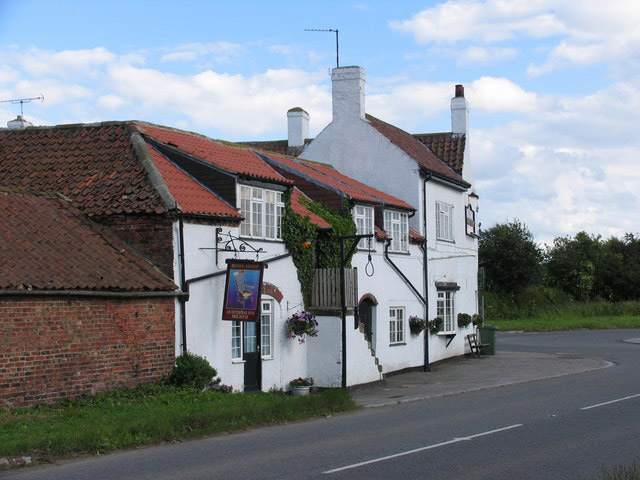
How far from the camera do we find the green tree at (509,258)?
61.4m

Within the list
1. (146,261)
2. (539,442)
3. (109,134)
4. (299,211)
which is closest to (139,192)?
(146,261)

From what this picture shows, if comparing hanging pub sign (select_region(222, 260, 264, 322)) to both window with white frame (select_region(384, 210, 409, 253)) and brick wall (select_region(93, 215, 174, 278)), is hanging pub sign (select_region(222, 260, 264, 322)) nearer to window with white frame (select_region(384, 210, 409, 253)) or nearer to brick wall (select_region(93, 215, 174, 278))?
brick wall (select_region(93, 215, 174, 278))

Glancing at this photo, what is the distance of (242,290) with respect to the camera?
65.1ft

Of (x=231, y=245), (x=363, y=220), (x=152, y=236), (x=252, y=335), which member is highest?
(x=363, y=220)

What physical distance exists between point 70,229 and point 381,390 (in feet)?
31.1

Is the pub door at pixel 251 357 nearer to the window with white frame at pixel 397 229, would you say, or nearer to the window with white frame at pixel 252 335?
the window with white frame at pixel 252 335

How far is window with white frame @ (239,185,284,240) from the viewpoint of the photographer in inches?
846

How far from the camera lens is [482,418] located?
650 inches

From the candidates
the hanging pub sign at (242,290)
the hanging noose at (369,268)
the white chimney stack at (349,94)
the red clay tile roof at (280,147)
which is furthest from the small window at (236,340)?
the red clay tile roof at (280,147)

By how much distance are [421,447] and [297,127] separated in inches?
1047

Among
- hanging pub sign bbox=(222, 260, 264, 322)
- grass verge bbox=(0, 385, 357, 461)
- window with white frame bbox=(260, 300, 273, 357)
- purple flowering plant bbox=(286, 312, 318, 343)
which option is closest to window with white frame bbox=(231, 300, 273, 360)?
window with white frame bbox=(260, 300, 273, 357)

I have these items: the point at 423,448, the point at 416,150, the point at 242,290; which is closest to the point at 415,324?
the point at 416,150

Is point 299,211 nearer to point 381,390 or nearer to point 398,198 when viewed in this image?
point 381,390

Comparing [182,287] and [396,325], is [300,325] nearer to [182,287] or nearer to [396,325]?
[182,287]
